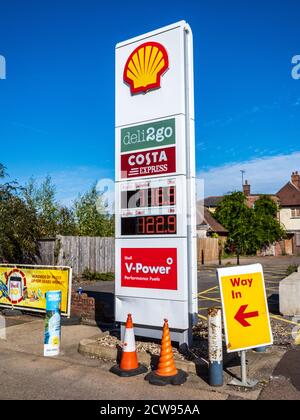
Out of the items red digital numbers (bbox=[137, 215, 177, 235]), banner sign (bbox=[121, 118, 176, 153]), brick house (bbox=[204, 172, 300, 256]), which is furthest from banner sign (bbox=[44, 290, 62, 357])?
brick house (bbox=[204, 172, 300, 256])

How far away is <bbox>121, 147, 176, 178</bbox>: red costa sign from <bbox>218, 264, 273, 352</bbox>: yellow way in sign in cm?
240

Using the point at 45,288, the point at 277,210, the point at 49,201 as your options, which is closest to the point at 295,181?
the point at 277,210

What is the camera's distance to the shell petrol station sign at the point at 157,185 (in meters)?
7.32

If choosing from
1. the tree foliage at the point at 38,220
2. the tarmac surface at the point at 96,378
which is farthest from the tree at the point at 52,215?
the tarmac surface at the point at 96,378

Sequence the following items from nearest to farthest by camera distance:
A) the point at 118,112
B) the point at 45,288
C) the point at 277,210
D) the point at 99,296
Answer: the point at 118,112 → the point at 45,288 → the point at 99,296 → the point at 277,210

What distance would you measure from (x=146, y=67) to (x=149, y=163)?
6.32ft

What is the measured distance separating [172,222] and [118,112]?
2.70 m

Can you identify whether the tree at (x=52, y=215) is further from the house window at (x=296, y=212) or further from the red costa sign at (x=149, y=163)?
the house window at (x=296, y=212)

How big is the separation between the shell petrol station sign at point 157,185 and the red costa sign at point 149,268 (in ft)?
0.06

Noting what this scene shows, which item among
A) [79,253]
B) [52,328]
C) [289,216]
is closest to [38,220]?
[79,253]

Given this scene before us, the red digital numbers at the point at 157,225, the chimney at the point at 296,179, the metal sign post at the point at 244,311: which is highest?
the chimney at the point at 296,179

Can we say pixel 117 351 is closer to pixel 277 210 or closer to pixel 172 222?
pixel 172 222

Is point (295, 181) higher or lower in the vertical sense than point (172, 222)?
higher
